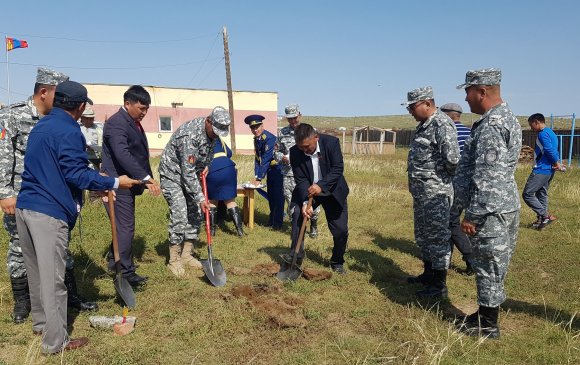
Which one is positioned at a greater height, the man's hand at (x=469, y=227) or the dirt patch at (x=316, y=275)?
the man's hand at (x=469, y=227)

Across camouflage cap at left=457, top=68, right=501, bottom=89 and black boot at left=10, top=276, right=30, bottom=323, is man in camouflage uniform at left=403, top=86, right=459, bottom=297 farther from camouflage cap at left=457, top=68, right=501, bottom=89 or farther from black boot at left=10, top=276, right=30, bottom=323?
black boot at left=10, top=276, right=30, bottom=323

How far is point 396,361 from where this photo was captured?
3.31 metres

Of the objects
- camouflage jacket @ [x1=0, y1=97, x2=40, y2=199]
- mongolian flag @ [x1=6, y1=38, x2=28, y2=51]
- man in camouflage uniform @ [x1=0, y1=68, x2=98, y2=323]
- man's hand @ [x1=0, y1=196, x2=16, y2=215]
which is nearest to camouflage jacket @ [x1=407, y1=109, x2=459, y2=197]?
man in camouflage uniform @ [x1=0, y1=68, x2=98, y2=323]

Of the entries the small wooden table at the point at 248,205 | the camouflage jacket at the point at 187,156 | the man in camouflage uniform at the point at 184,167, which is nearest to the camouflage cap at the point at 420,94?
the man in camouflage uniform at the point at 184,167

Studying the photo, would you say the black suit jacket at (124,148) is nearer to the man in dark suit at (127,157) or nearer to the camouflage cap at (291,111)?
the man in dark suit at (127,157)

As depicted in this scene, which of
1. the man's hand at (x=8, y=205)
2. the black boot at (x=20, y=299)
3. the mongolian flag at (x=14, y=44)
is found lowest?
the black boot at (x=20, y=299)

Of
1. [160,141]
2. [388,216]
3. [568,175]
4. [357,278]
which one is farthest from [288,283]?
[160,141]

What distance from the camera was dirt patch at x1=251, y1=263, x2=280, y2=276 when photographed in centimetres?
549

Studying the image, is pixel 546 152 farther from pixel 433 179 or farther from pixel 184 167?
pixel 184 167

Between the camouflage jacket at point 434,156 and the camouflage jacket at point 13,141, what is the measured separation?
387cm

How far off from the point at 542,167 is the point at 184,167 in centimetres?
652

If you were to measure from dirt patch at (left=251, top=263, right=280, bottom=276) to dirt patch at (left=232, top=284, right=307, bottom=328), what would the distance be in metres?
0.53

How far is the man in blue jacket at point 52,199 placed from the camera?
314 centimetres

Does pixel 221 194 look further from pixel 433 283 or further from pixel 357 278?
pixel 433 283
